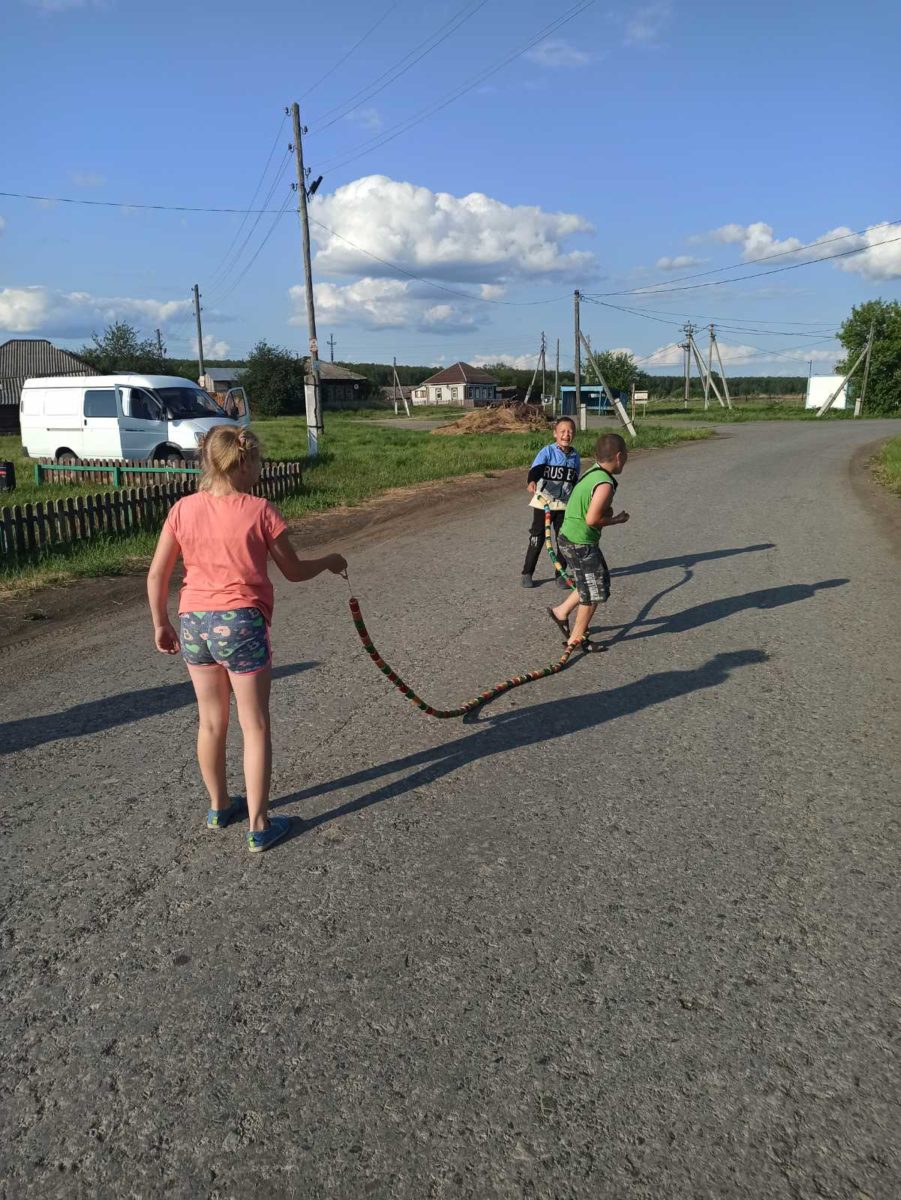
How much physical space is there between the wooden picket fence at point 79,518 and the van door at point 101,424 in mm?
5655

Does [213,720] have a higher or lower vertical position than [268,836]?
higher

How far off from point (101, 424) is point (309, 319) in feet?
24.0

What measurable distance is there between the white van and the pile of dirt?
24.1m

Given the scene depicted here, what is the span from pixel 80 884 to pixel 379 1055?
152 cm

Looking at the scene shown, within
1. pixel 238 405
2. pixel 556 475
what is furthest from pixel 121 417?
pixel 556 475

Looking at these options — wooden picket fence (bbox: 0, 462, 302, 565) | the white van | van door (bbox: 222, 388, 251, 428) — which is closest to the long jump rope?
wooden picket fence (bbox: 0, 462, 302, 565)

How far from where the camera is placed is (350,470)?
18.8 metres

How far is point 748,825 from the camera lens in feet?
12.1

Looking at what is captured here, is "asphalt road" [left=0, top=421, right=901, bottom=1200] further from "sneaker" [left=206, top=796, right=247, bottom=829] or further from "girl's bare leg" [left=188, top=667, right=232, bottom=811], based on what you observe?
"girl's bare leg" [left=188, top=667, right=232, bottom=811]

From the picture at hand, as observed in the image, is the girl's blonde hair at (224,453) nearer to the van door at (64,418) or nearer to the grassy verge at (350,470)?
the grassy verge at (350,470)

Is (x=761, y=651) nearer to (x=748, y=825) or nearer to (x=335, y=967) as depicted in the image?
(x=748, y=825)

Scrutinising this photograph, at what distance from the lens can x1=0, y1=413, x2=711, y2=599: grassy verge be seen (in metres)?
9.20

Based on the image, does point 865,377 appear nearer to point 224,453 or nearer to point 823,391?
point 823,391

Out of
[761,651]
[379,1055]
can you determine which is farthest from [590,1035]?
[761,651]
